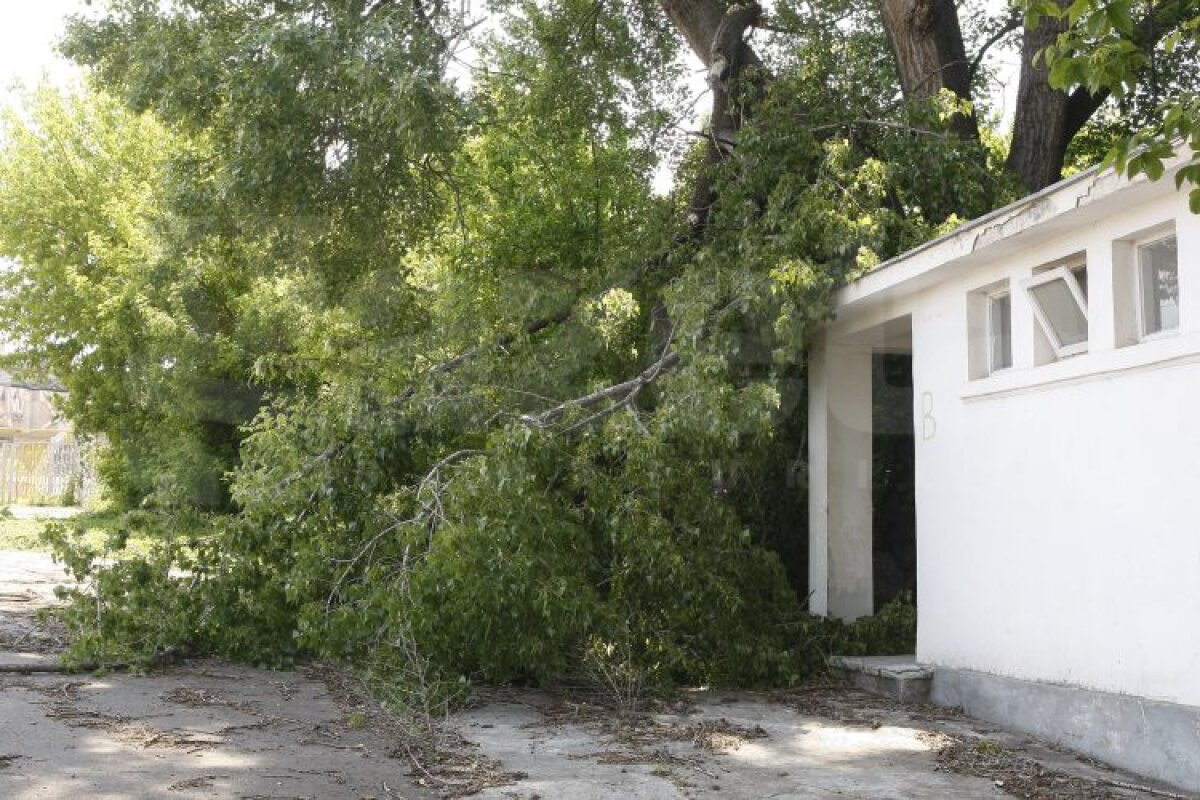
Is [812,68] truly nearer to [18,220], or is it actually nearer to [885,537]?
[885,537]

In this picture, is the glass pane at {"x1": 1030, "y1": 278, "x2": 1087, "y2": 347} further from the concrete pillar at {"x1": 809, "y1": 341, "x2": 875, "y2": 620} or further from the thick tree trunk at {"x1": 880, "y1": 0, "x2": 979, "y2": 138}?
the thick tree trunk at {"x1": 880, "y1": 0, "x2": 979, "y2": 138}

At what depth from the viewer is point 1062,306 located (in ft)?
23.2

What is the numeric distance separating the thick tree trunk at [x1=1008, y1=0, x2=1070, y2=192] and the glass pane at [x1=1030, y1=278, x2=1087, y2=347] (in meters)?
4.54

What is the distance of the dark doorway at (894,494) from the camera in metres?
11.7

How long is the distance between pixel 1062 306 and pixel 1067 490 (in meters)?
1.09

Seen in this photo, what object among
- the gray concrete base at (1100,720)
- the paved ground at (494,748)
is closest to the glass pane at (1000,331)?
the gray concrete base at (1100,720)

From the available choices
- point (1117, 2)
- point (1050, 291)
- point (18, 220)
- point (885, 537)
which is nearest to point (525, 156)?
point (885, 537)

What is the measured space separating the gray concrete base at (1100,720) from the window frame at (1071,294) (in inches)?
76.7

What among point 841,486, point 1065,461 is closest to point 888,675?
point 841,486

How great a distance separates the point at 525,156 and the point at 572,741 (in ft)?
36.9

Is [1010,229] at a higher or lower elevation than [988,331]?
higher

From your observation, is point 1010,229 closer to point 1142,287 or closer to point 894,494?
point 1142,287

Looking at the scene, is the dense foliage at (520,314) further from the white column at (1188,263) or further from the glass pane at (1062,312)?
the white column at (1188,263)

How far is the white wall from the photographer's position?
5.98 m
